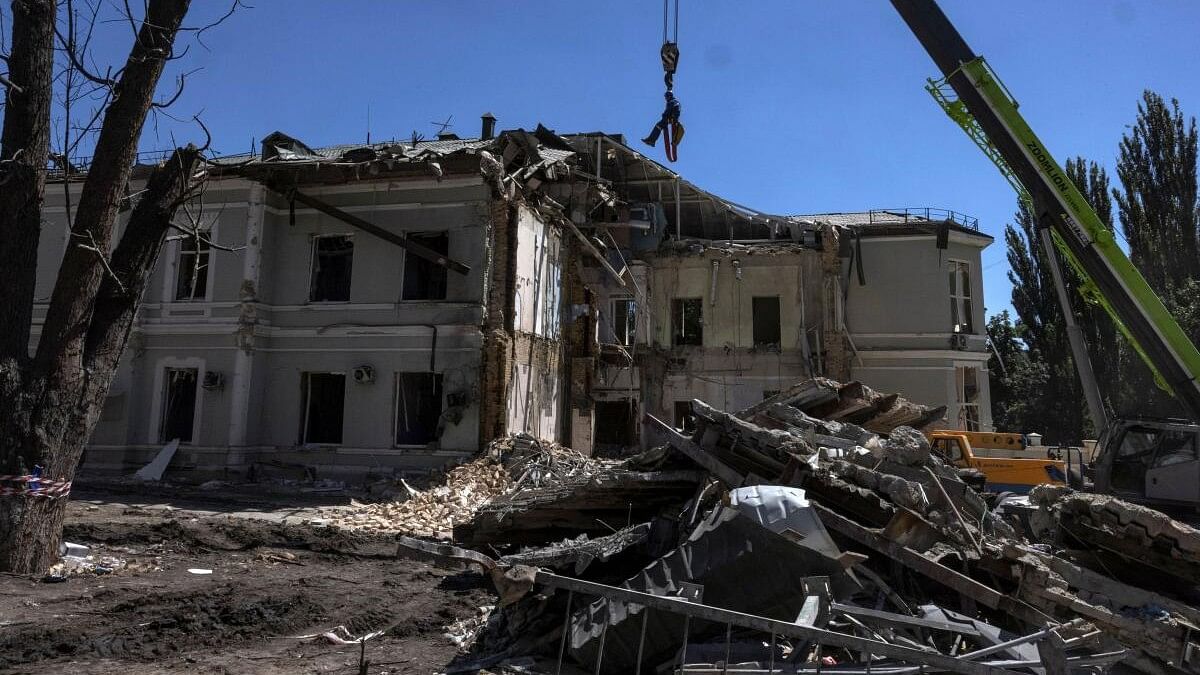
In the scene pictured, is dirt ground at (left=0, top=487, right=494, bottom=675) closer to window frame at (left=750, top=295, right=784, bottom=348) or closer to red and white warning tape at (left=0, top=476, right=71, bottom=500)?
red and white warning tape at (left=0, top=476, right=71, bottom=500)

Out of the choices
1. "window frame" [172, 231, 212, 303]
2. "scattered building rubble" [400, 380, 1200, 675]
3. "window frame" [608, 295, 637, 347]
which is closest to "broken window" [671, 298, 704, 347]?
"window frame" [608, 295, 637, 347]

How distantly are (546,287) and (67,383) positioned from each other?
41.0 feet

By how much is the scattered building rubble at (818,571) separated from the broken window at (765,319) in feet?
54.3

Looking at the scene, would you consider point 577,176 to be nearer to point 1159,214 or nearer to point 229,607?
point 229,607

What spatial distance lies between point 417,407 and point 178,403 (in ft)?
19.8

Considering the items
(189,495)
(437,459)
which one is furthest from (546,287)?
(189,495)

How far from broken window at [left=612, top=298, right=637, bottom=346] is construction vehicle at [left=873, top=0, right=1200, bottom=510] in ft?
41.4

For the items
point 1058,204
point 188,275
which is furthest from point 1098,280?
point 188,275

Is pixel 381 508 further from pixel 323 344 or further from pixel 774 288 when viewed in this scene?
pixel 774 288

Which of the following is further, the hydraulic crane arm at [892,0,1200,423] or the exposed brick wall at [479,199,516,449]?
the exposed brick wall at [479,199,516,449]

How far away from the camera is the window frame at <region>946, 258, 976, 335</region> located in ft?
74.8

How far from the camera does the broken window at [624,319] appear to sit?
25094 millimetres

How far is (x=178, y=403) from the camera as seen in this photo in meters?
17.9

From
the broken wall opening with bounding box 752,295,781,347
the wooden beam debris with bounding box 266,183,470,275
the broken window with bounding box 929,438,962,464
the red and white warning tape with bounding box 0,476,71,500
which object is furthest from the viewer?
the broken wall opening with bounding box 752,295,781,347
